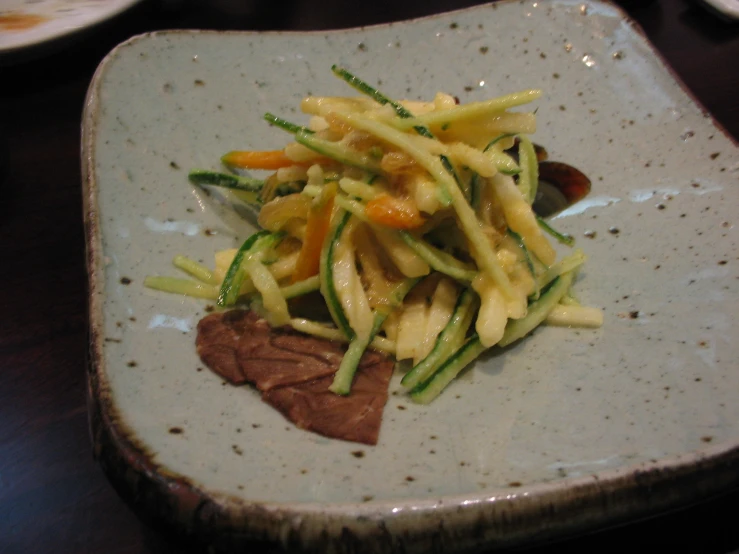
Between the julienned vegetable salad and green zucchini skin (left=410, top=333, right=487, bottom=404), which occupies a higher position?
the julienned vegetable salad

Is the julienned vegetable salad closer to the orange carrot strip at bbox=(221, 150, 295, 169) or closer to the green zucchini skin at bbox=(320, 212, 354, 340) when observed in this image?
the green zucchini skin at bbox=(320, 212, 354, 340)

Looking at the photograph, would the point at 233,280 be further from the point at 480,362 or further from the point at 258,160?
the point at 480,362

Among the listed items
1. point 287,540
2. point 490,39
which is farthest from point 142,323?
point 490,39

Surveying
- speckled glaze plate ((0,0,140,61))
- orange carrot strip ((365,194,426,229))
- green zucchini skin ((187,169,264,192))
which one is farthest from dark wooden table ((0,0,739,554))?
orange carrot strip ((365,194,426,229))

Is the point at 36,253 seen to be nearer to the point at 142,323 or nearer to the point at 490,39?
the point at 142,323

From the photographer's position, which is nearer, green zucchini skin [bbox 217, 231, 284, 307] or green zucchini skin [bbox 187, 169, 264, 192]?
green zucchini skin [bbox 217, 231, 284, 307]
